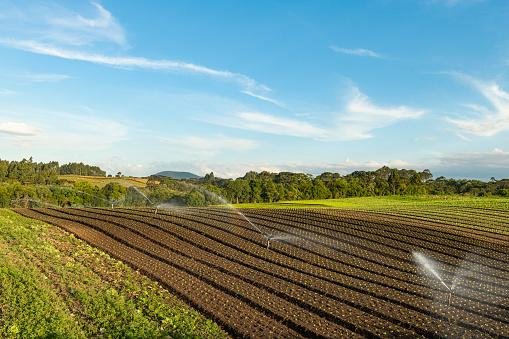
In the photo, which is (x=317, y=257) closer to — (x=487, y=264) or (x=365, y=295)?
(x=365, y=295)

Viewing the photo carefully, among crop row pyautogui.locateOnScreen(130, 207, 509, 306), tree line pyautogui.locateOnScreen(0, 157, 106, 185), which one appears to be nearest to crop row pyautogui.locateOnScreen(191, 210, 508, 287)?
crop row pyautogui.locateOnScreen(130, 207, 509, 306)

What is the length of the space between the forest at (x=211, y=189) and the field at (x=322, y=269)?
168 ft

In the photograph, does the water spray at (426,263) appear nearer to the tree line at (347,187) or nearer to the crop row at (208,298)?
the crop row at (208,298)

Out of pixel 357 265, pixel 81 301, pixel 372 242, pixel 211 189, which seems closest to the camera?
pixel 81 301

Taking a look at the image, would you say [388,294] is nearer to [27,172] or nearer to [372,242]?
[372,242]

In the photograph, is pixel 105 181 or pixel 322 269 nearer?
pixel 322 269

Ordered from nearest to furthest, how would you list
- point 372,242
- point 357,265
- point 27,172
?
point 357,265, point 372,242, point 27,172

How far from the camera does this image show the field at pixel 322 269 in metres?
16.2

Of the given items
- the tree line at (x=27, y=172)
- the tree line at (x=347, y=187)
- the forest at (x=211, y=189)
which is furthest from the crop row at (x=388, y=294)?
the tree line at (x=27, y=172)

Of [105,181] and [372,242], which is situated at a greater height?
[105,181]

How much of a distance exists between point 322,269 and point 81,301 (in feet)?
41.8

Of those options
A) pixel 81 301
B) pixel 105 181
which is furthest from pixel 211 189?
pixel 81 301

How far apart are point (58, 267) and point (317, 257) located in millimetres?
14315

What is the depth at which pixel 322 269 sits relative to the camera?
2459 cm
